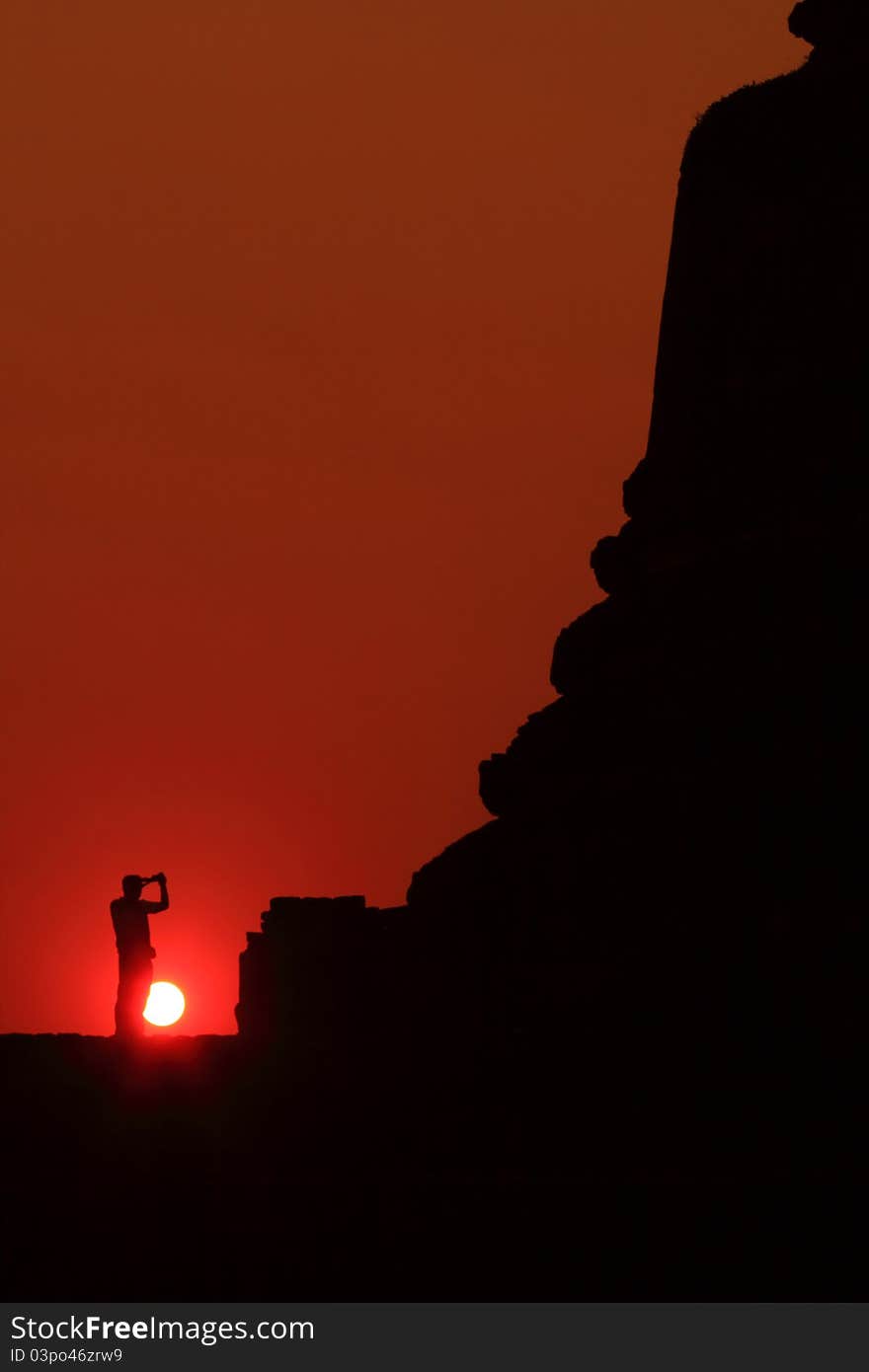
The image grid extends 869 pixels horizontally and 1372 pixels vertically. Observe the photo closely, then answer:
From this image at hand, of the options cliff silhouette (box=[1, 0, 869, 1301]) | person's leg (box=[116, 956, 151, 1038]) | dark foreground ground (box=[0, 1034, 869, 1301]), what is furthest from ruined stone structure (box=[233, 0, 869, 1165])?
person's leg (box=[116, 956, 151, 1038])

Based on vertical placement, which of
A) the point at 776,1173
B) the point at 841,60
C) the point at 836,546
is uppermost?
the point at 841,60

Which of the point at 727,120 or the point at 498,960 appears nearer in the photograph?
the point at 498,960

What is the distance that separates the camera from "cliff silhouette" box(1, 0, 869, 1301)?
26.1m

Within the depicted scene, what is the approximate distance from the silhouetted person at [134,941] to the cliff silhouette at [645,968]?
893 mm

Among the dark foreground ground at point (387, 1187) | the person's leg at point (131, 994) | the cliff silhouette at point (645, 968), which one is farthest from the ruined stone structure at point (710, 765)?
the person's leg at point (131, 994)

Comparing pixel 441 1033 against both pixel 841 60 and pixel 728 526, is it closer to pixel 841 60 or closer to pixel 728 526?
pixel 728 526

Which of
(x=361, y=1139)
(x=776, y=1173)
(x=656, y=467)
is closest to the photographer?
(x=776, y=1173)

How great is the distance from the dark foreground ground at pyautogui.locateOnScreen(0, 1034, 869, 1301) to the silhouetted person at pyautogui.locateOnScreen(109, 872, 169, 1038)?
1146 mm

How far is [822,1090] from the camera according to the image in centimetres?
2597

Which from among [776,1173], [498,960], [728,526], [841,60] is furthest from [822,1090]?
[841,60]

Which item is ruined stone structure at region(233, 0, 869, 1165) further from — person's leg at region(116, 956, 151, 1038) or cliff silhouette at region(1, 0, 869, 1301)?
person's leg at region(116, 956, 151, 1038)

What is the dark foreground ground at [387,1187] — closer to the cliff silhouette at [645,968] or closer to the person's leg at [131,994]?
the cliff silhouette at [645,968]

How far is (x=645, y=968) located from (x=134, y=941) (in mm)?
5766

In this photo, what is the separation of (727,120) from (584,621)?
4248 mm
